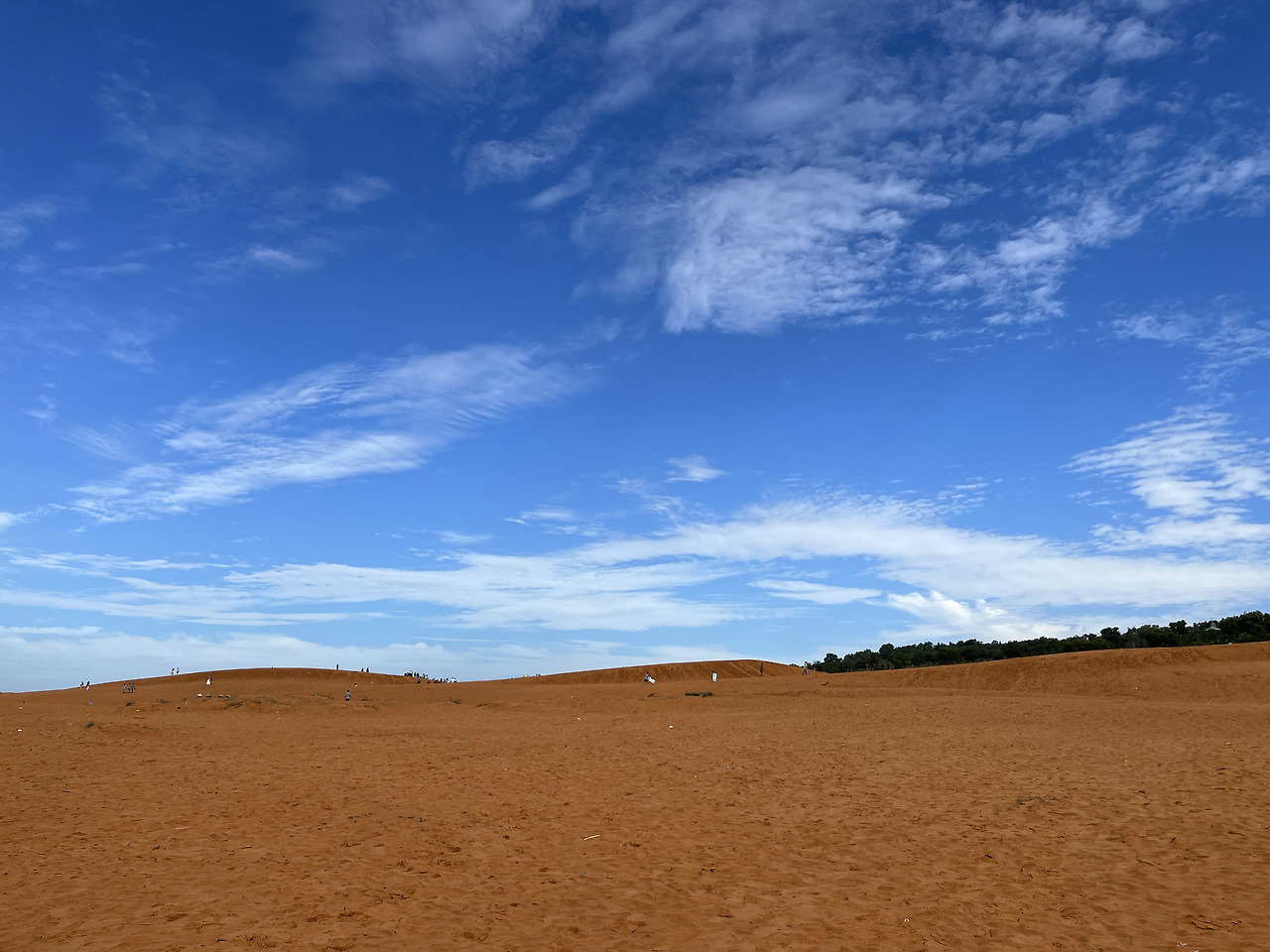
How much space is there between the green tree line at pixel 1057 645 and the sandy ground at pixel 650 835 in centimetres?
3116

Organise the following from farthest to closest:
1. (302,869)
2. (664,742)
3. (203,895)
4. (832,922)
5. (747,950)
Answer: (664,742) < (302,869) < (203,895) < (832,922) < (747,950)

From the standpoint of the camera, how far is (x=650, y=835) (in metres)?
14.7

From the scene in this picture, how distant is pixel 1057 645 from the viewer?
2544 inches

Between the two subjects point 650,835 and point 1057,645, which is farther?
point 1057,645

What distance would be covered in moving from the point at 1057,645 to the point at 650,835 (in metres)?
61.2

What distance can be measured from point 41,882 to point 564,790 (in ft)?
33.5

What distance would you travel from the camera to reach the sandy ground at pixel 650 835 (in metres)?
10.1

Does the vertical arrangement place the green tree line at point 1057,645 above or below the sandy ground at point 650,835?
above

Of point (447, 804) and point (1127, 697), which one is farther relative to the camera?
point (1127, 697)

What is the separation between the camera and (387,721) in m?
36.2

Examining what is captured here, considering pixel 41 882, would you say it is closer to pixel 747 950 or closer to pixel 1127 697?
pixel 747 950

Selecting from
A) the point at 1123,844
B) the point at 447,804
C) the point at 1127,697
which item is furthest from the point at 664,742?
the point at 1127,697

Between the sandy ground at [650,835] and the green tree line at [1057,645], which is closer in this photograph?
the sandy ground at [650,835]

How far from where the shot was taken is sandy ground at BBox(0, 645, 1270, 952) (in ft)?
33.3
